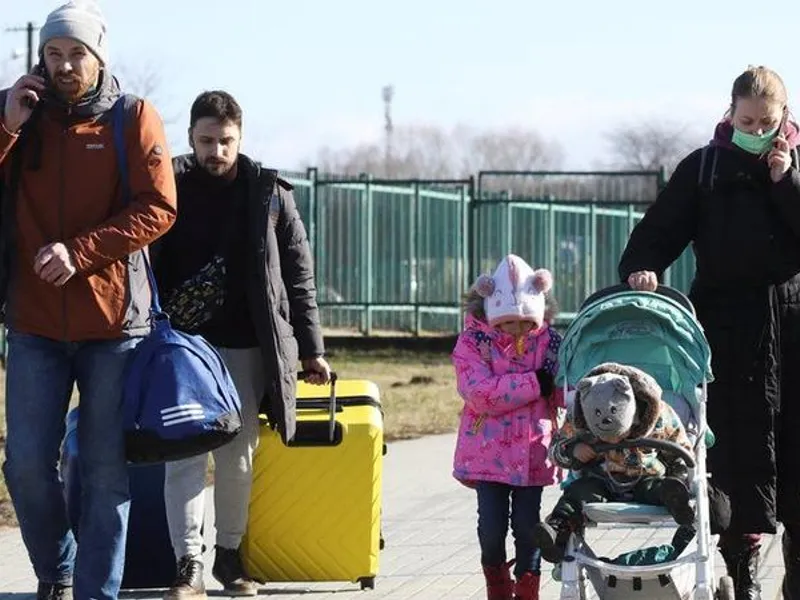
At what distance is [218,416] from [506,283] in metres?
1.37

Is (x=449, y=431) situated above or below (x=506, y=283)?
below

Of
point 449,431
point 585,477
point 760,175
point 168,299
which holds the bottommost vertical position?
point 449,431

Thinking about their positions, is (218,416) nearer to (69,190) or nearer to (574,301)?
(69,190)

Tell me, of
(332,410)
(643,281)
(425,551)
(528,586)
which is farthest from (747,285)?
(425,551)

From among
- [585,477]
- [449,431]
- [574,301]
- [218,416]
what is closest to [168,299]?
[218,416]

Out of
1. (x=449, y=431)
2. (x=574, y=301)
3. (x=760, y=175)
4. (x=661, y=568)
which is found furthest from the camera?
(x=574, y=301)

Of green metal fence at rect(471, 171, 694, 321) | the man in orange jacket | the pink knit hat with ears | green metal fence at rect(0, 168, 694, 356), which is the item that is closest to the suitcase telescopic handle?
the pink knit hat with ears

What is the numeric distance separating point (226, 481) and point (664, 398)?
6.30 feet

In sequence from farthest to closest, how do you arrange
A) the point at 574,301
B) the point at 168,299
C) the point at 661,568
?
→ the point at 574,301 < the point at 168,299 < the point at 661,568

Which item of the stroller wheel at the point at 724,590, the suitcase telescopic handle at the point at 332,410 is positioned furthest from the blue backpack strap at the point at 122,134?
the stroller wheel at the point at 724,590

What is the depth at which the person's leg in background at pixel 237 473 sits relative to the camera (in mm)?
8320

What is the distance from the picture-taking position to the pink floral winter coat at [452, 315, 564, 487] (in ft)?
25.5

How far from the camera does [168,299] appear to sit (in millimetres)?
8203

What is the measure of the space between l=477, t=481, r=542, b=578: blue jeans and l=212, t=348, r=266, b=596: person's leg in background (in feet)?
3.45
